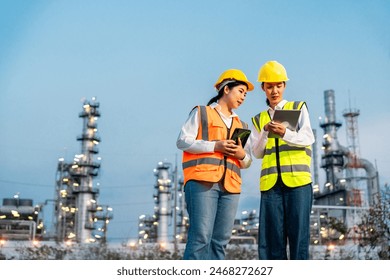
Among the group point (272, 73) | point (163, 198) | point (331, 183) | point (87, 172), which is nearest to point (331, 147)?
point (331, 183)

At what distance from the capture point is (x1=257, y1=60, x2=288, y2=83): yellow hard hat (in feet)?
11.1

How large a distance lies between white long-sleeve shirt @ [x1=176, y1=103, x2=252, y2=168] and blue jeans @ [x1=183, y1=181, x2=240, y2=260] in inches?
7.5

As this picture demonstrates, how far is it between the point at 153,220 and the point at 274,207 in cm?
2957

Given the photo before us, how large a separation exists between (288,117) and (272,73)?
34 cm

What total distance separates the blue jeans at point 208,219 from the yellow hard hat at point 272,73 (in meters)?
0.73

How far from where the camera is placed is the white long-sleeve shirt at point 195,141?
10.5 ft

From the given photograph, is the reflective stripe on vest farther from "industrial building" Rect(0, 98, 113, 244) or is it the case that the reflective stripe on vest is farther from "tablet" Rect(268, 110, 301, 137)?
"industrial building" Rect(0, 98, 113, 244)

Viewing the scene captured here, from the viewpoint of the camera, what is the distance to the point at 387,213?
11.2 m

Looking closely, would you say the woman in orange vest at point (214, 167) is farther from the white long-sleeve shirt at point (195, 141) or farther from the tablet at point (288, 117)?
the tablet at point (288, 117)

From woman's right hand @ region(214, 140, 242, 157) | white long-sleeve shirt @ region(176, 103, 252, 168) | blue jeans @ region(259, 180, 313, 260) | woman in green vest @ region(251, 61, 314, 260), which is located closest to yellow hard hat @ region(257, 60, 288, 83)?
woman in green vest @ region(251, 61, 314, 260)

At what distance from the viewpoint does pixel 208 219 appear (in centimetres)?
307

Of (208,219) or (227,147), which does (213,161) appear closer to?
(227,147)

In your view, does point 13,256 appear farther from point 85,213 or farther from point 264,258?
point 85,213

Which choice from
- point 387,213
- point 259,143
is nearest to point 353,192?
point 387,213
